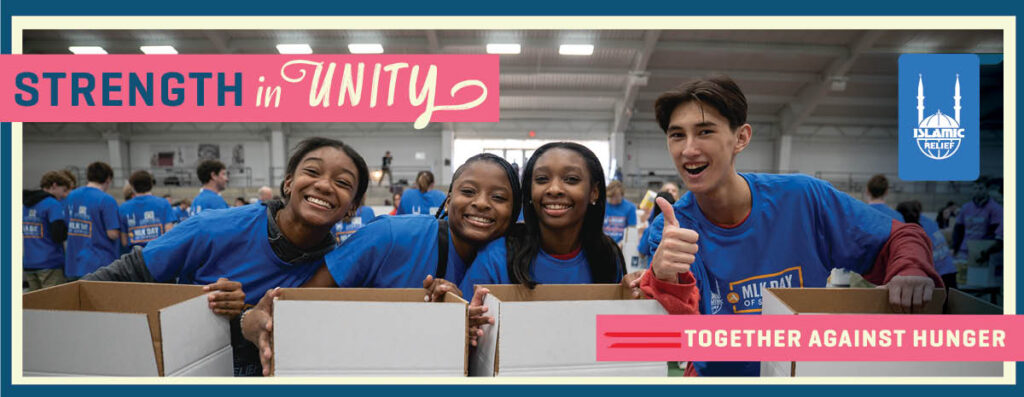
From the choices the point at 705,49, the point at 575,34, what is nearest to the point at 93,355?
the point at 575,34

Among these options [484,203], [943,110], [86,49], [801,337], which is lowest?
[801,337]

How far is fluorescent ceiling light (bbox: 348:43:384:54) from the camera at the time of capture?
1.19 m

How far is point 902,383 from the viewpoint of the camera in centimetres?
114

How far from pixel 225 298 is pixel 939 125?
1.87 metres

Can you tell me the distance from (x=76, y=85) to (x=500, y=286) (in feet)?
3.80

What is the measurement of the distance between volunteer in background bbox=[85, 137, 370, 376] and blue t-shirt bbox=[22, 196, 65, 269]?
327 cm

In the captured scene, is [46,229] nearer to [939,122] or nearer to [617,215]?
[617,215]

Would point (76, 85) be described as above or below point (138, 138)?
below

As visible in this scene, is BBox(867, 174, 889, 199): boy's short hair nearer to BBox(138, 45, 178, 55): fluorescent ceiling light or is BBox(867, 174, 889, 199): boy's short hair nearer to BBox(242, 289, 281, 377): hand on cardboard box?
BBox(242, 289, 281, 377): hand on cardboard box

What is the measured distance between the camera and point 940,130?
4.00 feet

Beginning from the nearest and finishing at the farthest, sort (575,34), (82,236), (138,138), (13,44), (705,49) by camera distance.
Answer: (13,44)
(575,34)
(705,49)
(82,236)
(138,138)

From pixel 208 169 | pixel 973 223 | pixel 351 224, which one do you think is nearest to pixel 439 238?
pixel 351 224

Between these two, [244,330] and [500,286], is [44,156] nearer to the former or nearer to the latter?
[244,330]

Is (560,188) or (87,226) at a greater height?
(560,188)
